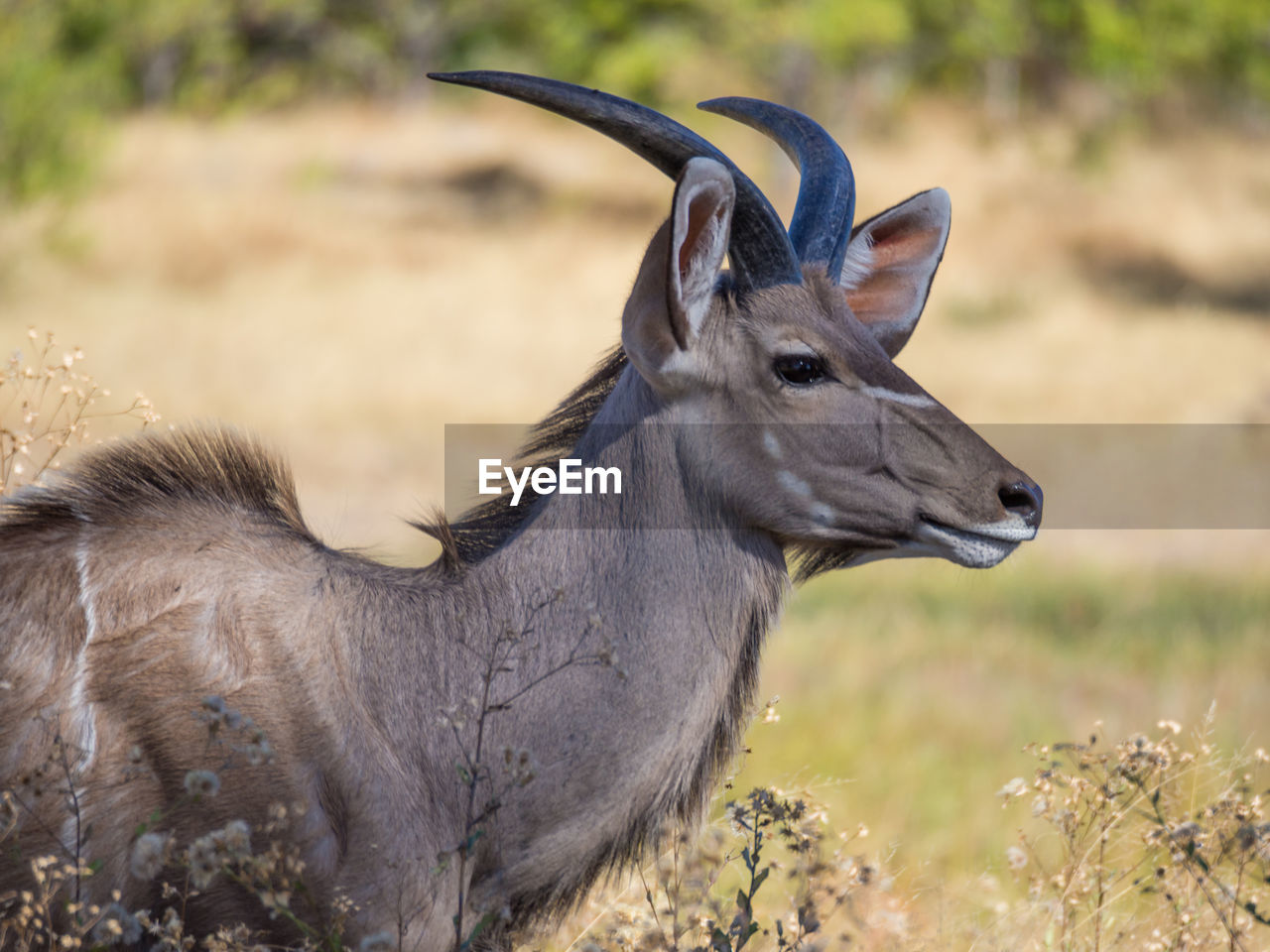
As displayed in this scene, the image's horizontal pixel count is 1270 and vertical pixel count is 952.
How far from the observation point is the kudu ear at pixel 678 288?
3.87m

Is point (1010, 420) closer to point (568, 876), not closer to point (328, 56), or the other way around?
point (568, 876)

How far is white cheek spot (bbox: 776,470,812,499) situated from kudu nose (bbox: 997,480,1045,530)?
0.53 meters

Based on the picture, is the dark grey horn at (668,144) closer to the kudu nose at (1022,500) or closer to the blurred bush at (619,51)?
the kudu nose at (1022,500)

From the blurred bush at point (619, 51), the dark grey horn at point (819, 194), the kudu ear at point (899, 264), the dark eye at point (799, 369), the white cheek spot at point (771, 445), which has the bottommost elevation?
the white cheek spot at point (771, 445)

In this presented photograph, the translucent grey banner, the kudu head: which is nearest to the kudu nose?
the kudu head

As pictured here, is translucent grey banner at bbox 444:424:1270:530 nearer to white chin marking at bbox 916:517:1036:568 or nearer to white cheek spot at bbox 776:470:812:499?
white cheek spot at bbox 776:470:812:499

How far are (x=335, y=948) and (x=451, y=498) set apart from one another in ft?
35.6

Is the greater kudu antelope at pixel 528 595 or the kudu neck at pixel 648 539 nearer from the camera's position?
the greater kudu antelope at pixel 528 595

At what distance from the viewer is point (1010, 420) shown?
1881 cm

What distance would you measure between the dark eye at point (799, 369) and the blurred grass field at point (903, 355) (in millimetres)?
1090

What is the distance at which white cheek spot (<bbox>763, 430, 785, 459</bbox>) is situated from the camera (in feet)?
13.3

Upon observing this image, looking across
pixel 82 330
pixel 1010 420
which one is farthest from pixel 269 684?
pixel 82 330

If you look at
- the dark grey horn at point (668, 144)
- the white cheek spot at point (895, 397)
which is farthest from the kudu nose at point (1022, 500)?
the dark grey horn at point (668, 144)

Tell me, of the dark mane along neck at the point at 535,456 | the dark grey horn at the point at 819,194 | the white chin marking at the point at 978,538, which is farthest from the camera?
the dark grey horn at the point at 819,194
